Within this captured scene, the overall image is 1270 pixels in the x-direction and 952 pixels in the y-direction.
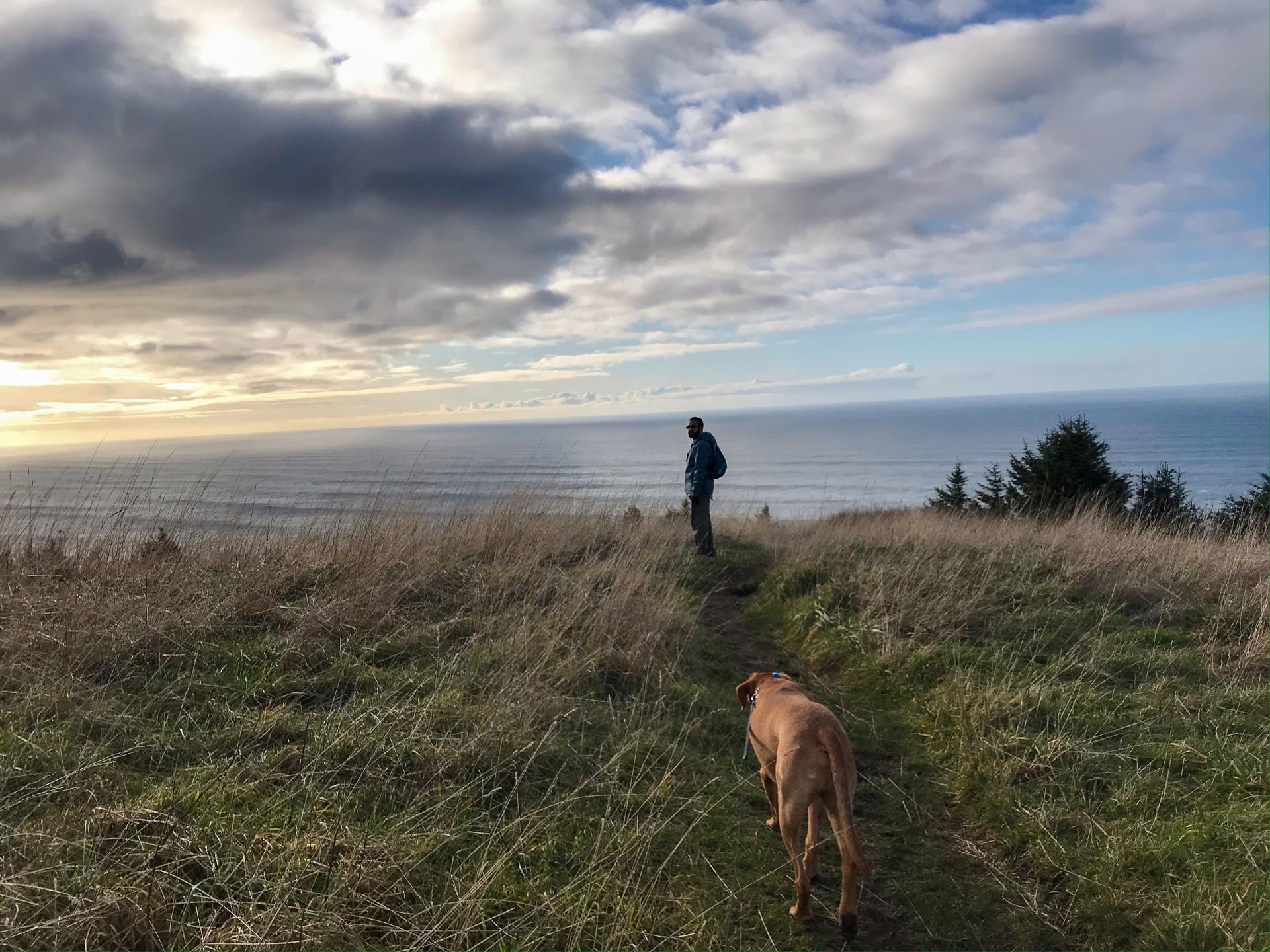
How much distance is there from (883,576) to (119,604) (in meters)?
8.06

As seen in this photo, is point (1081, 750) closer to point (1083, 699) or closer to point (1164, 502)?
point (1083, 699)

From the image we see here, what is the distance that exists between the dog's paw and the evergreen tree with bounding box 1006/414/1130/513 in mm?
17332

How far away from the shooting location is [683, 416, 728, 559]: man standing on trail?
1209 centimetres

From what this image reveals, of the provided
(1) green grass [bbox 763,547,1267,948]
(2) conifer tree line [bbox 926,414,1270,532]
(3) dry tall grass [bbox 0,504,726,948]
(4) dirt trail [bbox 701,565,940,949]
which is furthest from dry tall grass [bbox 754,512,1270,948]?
(2) conifer tree line [bbox 926,414,1270,532]

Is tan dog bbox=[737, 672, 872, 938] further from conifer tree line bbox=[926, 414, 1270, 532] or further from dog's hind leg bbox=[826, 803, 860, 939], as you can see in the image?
conifer tree line bbox=[926, 414, 1270, 532]

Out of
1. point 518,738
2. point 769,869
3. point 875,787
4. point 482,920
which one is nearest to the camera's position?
point 482,920

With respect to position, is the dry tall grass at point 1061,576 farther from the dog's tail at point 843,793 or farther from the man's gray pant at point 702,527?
the dog's tail at point 843,793

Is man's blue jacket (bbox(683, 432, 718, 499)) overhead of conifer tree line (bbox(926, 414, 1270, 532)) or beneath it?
overhead

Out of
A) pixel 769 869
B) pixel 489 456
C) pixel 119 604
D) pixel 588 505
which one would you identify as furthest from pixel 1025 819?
pixel 489 456

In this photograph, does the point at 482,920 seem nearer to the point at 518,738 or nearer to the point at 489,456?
the point at 518,738

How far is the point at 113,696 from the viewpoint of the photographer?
197 inches

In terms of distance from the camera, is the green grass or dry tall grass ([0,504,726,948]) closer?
dry tall grass ([0,504,726,948])

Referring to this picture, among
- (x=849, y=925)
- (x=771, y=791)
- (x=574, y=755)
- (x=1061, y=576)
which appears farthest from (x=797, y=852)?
(x=1061, y=576)

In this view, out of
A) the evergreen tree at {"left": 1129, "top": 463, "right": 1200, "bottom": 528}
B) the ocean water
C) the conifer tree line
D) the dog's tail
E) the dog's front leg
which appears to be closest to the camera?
the dog's tail
